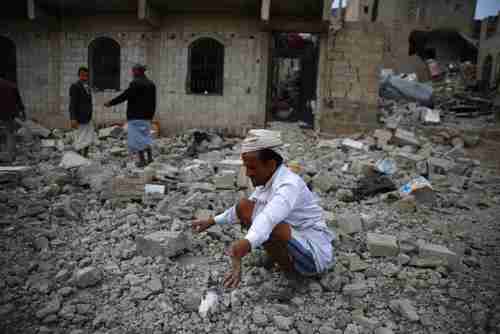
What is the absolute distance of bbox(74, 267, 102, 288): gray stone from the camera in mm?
2574

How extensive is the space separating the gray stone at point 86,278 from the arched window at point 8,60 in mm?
9600

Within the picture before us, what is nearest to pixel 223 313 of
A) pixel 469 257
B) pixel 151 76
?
pixel 469 257

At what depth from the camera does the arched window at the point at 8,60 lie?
33.4ft

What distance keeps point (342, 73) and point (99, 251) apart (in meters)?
7.33

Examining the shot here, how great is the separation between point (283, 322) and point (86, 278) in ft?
4.38

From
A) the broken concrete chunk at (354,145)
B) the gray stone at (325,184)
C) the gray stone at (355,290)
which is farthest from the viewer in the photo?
the broken concrete chunk at (354,145)

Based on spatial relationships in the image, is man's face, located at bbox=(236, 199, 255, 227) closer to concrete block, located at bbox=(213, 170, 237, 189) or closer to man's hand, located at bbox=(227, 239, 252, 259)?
man's hand, located at bbox=(227, 239, 252, 259)

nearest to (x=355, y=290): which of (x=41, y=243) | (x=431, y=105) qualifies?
(x=41, y=243)

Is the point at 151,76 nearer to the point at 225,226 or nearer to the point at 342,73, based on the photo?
the point at 342,73

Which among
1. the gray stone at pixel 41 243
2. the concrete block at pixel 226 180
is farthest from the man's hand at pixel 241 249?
the concrete block at pixel 226 180

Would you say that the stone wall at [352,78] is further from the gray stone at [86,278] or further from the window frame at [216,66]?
the gray stone at [86,278]

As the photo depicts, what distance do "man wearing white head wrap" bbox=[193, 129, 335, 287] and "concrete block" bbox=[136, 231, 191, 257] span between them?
0.45m

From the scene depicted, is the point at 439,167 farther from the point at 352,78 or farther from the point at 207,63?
the point at 207,63

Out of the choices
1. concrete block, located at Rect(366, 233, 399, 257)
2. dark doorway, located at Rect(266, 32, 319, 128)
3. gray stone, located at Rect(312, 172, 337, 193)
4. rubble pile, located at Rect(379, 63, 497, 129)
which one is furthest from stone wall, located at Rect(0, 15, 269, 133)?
concrete block, located at Rect(366, 233, 399, 257)
